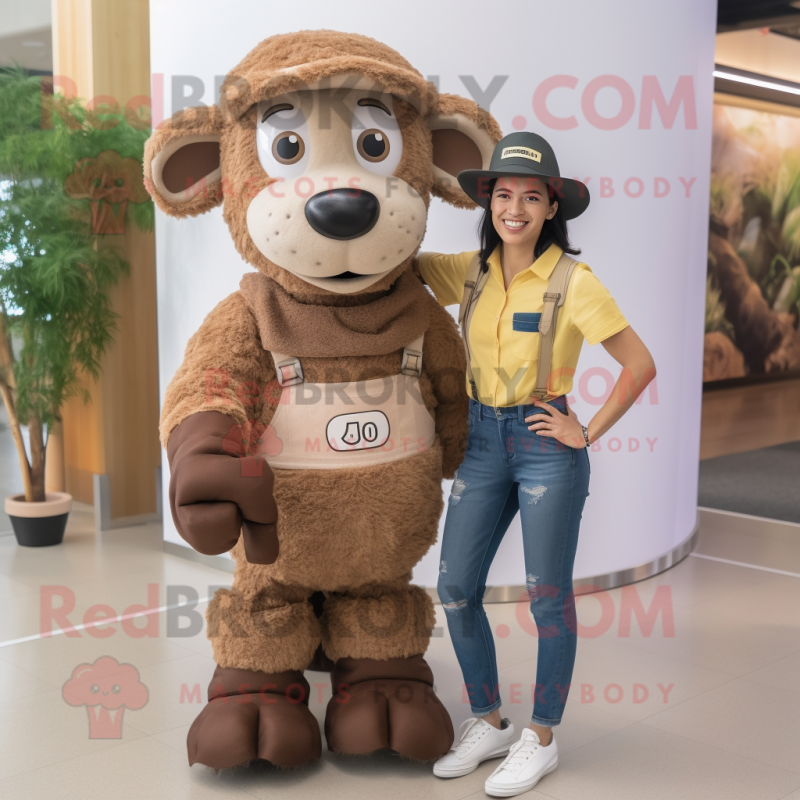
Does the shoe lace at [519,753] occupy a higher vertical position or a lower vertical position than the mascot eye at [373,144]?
lower

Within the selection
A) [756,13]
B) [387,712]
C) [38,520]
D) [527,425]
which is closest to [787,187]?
[756,13]

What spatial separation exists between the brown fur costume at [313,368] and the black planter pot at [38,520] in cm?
217

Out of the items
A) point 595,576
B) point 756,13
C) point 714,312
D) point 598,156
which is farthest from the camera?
point 714,312

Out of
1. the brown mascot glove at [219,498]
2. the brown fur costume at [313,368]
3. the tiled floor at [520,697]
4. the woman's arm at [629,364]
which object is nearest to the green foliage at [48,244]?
the tiled floor at [520,697]

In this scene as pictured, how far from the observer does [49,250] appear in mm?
4074

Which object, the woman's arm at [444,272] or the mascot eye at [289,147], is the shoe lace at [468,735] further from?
the mascot eye at [289,147]

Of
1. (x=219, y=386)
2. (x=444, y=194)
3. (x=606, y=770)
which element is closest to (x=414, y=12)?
(x=444, y=194)

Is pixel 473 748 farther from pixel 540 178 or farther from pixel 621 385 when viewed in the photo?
pixel 540 178

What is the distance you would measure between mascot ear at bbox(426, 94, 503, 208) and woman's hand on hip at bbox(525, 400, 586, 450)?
59 cm

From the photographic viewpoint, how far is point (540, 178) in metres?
2.02

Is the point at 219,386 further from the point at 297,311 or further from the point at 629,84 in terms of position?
the point at 629,84

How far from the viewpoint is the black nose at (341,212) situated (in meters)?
1.98

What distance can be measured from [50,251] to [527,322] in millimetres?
2726

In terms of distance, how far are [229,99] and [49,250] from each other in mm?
2237
